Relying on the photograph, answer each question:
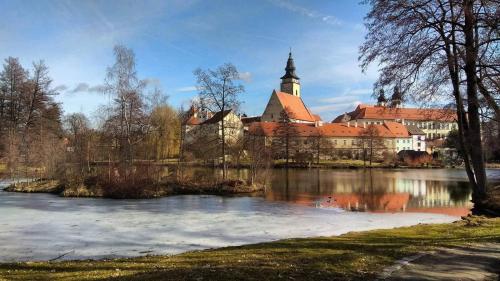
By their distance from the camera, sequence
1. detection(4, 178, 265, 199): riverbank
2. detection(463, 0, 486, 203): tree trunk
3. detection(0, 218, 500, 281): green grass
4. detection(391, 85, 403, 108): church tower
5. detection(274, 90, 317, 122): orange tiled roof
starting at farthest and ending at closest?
detection(274, 90, 317, 122): orange tiled roof → detection(4, 178, 265, 199): riverbank → detection(391, 85, 403, 108): church tower → detection(463, 0, 486, 203): tree trunk → detection(0, 218, 500, 281): green grass

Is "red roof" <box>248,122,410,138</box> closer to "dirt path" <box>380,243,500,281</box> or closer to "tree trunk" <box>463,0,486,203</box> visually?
Result: "tree trunk" <box>463,0,486,203</box>

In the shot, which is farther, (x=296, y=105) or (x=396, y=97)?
(x=296, y=105)

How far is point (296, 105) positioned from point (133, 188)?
92.9m

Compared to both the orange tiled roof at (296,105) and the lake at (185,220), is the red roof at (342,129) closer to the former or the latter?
the orange tiled roof at (296,105)

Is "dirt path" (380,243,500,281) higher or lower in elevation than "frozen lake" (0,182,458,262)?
higher

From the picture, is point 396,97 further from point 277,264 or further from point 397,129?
point 397,129

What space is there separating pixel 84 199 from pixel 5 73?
31.1 m

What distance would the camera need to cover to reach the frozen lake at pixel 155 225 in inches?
543

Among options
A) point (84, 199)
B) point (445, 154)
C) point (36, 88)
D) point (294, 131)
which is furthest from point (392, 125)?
point (84, 199)

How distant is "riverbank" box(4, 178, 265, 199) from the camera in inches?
1315

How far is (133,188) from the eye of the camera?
3366cm

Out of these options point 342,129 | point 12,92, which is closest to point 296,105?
point 342,129

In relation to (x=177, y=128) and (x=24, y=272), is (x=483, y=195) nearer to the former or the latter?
(x=24, y=272)

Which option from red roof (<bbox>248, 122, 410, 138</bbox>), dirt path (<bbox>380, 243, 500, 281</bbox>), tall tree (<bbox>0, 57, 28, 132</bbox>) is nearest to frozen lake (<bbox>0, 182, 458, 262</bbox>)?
dirt path (<bbox>380, 243, 500, 281</bbox>)
